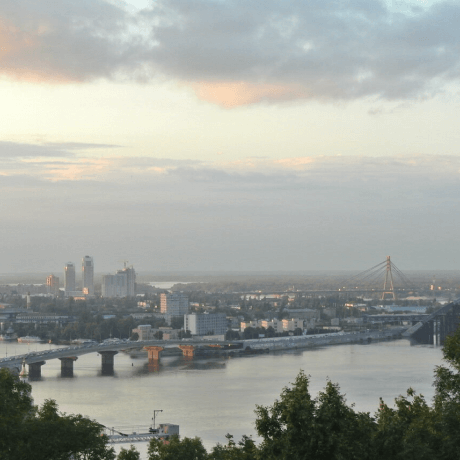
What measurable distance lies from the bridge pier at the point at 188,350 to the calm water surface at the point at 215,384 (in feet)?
1.77

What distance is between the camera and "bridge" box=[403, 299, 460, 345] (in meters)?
22.4

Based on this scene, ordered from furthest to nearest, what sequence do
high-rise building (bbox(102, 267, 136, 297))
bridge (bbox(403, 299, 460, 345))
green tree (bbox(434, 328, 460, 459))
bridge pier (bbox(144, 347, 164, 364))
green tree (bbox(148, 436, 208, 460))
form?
high-rise building (bbox(102, 267, 136, 297)) < bridge (bbox(403, 299, 460, 345)) < bridge pier (bbox(144, 347, 164, 364)) < green tree (bbox(148, 436, 208, 460)) < green tree (bbox(434, 328, 460, 459))

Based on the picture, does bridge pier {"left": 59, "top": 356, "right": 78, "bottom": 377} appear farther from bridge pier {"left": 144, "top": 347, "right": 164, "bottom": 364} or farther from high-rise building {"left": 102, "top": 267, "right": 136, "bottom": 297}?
high-rise building {"left": 102, "top": 267, "right": 136, "bottom": 297}

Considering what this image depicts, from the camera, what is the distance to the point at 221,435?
819 cm

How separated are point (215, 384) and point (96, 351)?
13.3ft

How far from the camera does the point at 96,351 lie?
16.0m

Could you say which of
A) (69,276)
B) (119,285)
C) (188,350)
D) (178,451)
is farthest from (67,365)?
(69,276)

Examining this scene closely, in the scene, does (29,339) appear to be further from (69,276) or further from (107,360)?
(69,276)

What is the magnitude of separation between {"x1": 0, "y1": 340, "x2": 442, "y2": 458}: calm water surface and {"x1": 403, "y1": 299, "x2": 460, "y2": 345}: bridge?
3700 millimetres

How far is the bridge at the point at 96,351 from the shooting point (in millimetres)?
14117

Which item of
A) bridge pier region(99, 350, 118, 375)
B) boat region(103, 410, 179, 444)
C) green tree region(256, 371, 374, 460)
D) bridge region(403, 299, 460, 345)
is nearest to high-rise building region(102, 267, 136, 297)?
bridge region(403, 299, 460, 345)

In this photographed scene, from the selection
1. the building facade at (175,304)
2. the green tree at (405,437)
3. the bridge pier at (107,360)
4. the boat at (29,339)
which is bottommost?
the boat at (29,339)

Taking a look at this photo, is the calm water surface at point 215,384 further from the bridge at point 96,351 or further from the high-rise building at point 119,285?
the high-rise building at point 119,285

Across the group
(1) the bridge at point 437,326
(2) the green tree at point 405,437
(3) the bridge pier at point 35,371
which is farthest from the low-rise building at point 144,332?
(2) the green tree at point 405,437
